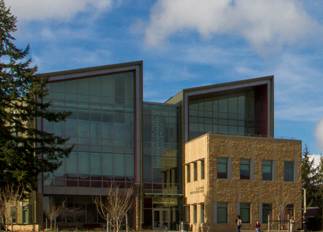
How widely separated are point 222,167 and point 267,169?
4.73m

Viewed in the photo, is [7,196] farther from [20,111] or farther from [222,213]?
[222,213]

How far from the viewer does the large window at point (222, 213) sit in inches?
2354

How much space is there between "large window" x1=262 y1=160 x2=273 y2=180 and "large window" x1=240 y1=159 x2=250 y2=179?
160 centimetres

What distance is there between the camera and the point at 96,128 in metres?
63.3

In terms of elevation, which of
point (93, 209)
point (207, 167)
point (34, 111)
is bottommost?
point (93, 209)

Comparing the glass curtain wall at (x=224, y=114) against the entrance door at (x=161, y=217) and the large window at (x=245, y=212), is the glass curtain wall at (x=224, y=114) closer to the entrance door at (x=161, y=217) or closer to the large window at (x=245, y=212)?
the entrance door at (x=161, y=217)

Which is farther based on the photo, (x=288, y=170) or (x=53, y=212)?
(x=288, y=170)

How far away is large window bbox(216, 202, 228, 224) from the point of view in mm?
59781

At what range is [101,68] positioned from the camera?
63.6 m

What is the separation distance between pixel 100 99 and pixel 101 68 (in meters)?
3.05

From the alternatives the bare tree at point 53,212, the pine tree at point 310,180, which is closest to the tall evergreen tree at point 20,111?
the bare tree at point 53,212

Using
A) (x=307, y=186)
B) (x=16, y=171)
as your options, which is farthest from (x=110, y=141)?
(x=307, y=186)

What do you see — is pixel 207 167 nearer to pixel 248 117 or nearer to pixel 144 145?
pixel 144 145

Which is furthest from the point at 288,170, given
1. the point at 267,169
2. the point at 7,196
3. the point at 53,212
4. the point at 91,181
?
the point at 7,196
